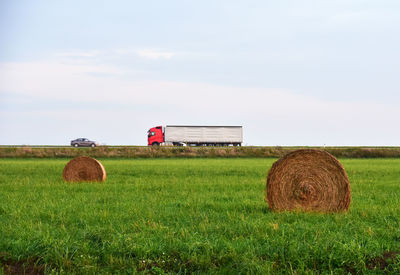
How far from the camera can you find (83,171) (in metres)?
22.3

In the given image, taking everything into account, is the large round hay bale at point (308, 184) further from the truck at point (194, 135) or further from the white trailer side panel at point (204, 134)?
the white trailer side panel at point (204, 134)

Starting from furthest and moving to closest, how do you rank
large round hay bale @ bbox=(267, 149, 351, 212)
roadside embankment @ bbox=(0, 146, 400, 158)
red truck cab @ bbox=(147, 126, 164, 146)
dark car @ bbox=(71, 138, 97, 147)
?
→ dark car @ bbox=(71, 138, 97, 147), red truck cab @ bbox=(147, 126, 164, 146), roadside embankment @ bbox=(0, 146, 400, 158), large round hay bale @ bbox=(267, 149, 351, 212)

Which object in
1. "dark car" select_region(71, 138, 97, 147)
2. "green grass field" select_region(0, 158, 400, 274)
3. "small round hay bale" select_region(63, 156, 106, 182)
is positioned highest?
"dark car" select_region(71, 138, 97, 147)

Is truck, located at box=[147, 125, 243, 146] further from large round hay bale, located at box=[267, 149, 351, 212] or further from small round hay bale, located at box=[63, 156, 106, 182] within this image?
large round hay bale, located at box=[267, 149, 351, 212]

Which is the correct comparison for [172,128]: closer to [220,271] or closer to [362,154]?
[362,154]

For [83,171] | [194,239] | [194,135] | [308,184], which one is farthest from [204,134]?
[194,239]

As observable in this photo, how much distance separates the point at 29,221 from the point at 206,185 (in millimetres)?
10049

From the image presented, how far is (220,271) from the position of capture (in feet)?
24.9

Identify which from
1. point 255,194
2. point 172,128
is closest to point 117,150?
point 172,128

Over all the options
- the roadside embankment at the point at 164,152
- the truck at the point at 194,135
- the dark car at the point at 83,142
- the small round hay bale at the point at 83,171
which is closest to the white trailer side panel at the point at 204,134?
the truck at the point at 194,135

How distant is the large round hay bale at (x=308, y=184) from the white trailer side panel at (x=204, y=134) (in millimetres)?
63768

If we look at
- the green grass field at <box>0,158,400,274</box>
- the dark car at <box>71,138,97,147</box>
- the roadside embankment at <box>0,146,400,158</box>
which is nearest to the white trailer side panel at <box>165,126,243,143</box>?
the dark car at <box>71,138,97,147</box>

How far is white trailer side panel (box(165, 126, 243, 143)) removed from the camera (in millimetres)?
76125

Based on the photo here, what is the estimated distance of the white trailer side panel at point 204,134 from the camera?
7612 cm
